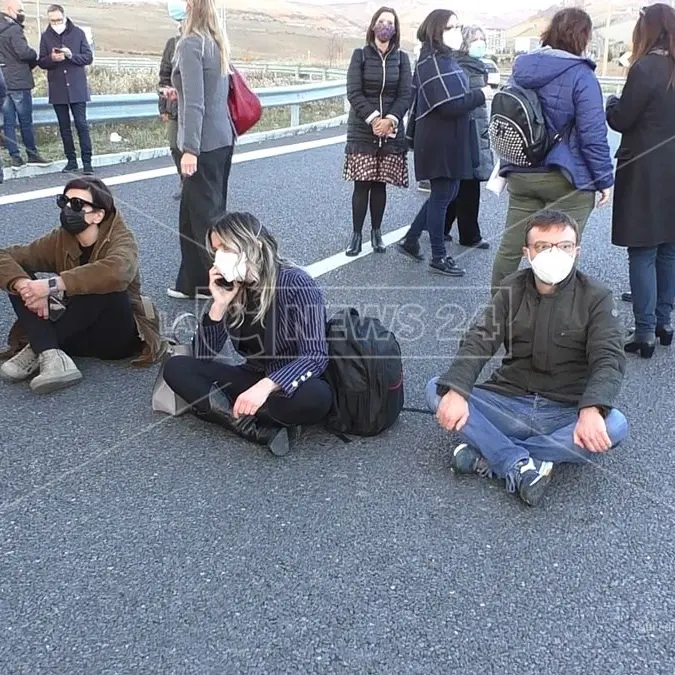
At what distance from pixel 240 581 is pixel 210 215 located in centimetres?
296

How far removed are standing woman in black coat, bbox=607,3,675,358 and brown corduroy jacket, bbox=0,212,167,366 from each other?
2.75 metres

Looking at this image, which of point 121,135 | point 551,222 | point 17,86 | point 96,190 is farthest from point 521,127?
point 121,135

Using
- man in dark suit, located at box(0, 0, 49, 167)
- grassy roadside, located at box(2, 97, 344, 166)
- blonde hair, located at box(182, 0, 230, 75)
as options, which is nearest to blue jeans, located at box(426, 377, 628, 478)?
blonde hair, located at box(182, 0, 230, 75)

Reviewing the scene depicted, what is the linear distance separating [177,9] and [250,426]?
328cm

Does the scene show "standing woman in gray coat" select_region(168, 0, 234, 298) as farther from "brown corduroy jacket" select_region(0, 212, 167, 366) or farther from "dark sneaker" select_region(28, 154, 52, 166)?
"dark sneaker" select_region(28, 154, 52, 166)

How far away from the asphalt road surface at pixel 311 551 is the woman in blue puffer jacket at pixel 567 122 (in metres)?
1.11

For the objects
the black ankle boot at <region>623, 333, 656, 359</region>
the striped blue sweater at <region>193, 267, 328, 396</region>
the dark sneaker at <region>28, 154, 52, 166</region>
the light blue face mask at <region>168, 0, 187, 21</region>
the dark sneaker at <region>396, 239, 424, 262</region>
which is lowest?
the black ankle boot at <region>623, 333, 656, 359</region>

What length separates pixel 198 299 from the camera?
533 centimetres

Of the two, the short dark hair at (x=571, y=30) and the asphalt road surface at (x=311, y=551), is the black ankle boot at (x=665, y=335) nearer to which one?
the asphalt road surface at (x=311, y=551)

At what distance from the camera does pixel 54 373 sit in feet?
13.2

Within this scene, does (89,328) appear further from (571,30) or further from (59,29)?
(59,29)

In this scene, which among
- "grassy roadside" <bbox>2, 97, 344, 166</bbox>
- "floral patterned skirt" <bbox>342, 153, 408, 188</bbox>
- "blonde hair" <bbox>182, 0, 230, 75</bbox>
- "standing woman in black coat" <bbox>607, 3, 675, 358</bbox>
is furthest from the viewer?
"grassy roadside" <bbox>2, 97, 344, 166</bbox>

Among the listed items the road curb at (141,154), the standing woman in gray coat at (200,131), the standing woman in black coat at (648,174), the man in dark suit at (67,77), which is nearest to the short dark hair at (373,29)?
the standing woman in gray coat at (200,131)

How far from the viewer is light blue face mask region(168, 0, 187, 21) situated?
5.35 metres
